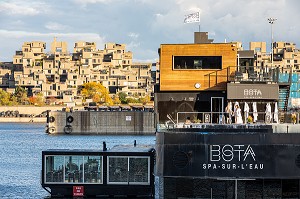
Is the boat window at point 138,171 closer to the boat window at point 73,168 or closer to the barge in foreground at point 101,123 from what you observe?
the boat window at point 73,168

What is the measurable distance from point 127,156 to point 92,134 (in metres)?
108

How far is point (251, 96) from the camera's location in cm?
4369

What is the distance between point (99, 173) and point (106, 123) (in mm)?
110530

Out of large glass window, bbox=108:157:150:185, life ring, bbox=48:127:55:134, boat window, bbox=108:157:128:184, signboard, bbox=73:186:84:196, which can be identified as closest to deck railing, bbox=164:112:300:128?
large glass window, bbox=108:157:150:185

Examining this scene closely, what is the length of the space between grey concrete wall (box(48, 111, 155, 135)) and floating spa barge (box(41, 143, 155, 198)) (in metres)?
108

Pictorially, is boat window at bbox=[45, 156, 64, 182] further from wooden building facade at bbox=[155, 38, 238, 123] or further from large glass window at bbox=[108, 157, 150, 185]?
wooden building facade at bbox=[155, 38, 238, 123]

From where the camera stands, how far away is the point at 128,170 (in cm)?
5019

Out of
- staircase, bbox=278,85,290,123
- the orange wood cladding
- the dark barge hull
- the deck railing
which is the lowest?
the dark barge hull

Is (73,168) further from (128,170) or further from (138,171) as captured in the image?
(138,171)

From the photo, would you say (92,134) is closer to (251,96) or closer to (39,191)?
(39,191)

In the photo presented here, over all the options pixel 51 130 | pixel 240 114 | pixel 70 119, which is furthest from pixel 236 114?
pixel 51 130

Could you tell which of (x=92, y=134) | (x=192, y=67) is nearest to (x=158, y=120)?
(x=192, y=67)

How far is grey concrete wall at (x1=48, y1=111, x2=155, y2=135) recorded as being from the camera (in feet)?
523

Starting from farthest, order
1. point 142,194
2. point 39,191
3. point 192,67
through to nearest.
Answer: point 39,191 < point 142,194 < point 192,67
